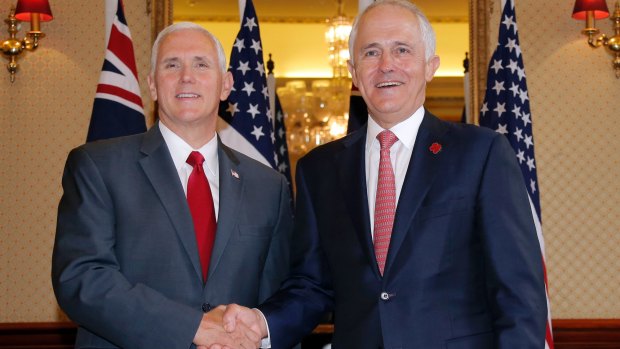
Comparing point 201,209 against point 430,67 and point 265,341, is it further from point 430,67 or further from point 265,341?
point 430,67

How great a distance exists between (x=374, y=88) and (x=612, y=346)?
13.4 ft

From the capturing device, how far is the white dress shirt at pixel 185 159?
296cm

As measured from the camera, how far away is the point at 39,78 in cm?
605

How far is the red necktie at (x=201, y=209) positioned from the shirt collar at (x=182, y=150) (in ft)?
0.10

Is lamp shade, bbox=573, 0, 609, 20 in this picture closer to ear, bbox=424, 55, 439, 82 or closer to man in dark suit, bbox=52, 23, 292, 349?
ear, bbox=424, 55, 439, 82

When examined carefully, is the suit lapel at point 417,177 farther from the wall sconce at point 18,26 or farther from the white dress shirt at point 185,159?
the wall sconce at point 18,26

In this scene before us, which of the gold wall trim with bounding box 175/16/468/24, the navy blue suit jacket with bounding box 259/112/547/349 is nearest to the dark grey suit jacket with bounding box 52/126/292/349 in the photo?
the navy blue suit jacket with bounding box 259/112/547/349

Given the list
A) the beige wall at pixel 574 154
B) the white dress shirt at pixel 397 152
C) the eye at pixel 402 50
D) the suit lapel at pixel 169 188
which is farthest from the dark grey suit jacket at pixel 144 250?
the beige wall at pixel 574 154

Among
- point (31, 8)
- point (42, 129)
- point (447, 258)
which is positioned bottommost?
point (447, 258)

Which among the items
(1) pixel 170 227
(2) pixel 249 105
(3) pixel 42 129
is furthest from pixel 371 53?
(3) pixel 42 129

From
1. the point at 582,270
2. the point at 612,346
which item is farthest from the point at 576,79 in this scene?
the point at 612,346

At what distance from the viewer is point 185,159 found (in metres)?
2.98

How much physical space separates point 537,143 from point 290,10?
4.03 meters

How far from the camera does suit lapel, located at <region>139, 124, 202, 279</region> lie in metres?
2.78
